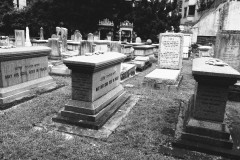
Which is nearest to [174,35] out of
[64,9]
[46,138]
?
[46,138]

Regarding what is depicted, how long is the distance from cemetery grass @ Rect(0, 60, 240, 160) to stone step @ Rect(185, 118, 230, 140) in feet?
1.25

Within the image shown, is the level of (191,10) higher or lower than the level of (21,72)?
higher

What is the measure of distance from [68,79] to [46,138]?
191 inches

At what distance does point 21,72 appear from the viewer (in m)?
5.95

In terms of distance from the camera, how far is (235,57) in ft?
23.3

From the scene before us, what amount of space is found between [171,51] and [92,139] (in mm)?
6488

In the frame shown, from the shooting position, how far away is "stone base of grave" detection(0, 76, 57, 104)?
17.7 feet

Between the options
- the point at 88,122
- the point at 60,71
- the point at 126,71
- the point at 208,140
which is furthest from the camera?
the point at 60,71

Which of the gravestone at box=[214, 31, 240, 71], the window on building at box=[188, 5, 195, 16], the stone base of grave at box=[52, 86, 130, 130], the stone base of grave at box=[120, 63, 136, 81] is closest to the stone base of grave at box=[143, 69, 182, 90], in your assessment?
the stone base of grave at box=[120, 63, 136, 81]

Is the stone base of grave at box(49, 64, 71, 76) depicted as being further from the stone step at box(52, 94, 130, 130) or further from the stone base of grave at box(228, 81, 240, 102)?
the stone base of grave at box(228, 81, 240, 102)

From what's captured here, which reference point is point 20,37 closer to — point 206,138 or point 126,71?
point 126,71

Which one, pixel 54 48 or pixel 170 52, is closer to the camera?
pixel 170 52

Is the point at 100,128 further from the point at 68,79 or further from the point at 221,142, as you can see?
the point at 68,79

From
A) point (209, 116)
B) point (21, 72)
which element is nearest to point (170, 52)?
point (209, 116)
